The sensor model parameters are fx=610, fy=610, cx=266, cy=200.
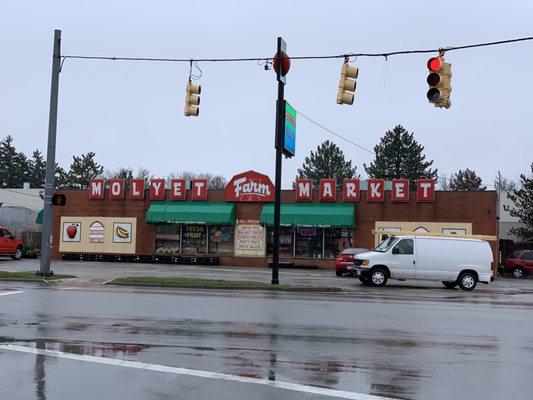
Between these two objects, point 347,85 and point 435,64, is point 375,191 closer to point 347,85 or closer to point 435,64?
point 347,85

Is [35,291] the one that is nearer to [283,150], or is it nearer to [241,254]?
[283,150]

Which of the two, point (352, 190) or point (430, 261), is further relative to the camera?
point (352, 190)

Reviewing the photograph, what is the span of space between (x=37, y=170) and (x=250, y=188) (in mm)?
70568

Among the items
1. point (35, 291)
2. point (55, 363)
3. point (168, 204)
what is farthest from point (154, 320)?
point (168, 204)

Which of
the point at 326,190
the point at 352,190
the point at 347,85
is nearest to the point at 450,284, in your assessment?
the point at 347,85

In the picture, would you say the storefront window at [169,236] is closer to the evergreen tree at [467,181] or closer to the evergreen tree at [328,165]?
the evergreen tree at [328,165]

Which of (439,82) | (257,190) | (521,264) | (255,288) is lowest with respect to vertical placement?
(255,288)

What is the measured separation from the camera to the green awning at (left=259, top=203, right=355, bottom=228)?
3672 cm

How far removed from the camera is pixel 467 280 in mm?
23844

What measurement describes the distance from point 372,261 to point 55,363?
17408mm

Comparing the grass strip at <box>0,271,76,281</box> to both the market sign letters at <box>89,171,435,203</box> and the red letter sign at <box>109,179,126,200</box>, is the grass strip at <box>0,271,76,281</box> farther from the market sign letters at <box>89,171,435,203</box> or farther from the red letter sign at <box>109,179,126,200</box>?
the red letter sign at <box>109,179,126,200</box>

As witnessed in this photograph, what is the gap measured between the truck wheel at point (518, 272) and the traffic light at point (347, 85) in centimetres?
2512

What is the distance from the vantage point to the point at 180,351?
28.7ft

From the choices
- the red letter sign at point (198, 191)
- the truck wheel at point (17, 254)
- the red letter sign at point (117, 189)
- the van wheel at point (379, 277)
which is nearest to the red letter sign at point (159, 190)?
the red letter sign at point (198, 191)
